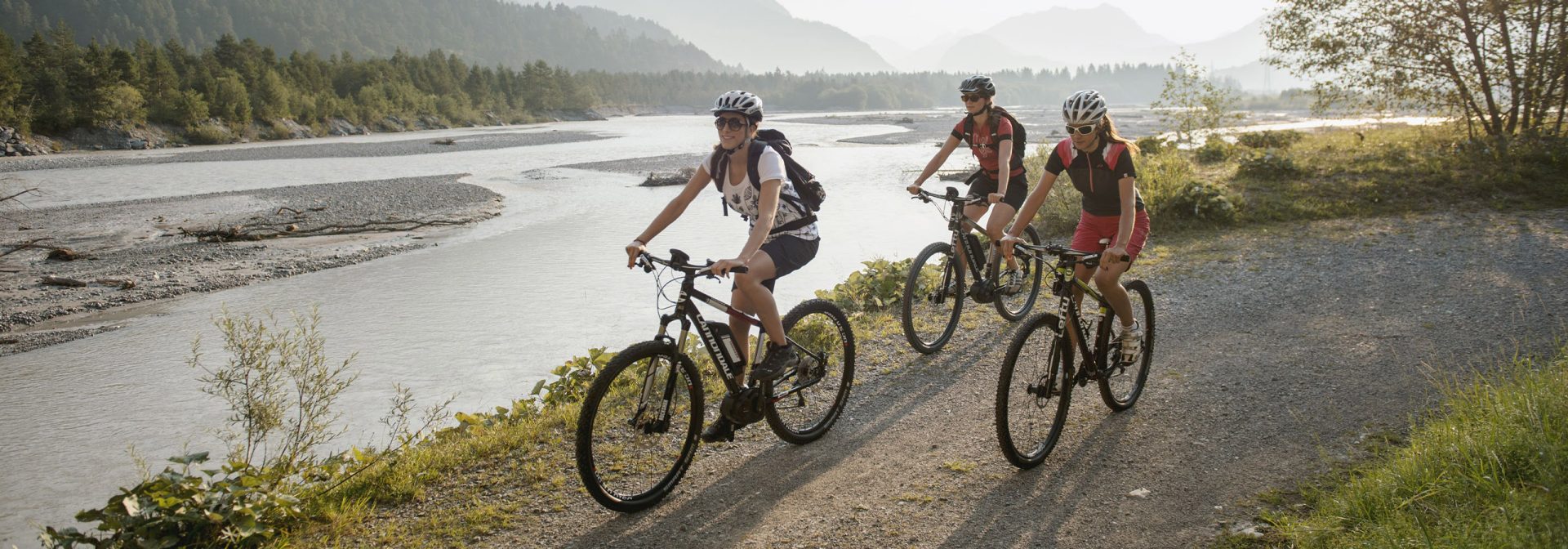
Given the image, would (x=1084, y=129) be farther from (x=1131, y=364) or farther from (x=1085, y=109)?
(x=1131, y=364)

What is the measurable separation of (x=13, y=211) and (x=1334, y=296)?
94.1 feet

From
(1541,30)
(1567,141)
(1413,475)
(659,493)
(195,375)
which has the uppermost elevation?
(1541,30)

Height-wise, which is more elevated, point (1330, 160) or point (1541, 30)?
point (1541, 30)

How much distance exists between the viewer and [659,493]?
4816 mm

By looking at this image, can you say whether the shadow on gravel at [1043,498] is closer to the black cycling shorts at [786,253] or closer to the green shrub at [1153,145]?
the black cycling shorts at [786,253]

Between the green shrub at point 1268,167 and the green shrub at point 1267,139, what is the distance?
5421 mm

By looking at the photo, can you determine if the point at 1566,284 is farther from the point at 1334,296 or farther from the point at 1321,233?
the point at 1321,233

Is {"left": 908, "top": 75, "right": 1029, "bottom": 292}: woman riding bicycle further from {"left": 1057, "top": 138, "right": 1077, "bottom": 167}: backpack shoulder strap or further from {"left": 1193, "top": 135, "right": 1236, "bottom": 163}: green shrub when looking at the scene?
{"left": 1193, "top": 135, "right": 1236, "bottom": 163}: green shrub

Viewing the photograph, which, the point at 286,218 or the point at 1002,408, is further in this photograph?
the point at 286,218

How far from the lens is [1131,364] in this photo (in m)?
5.64

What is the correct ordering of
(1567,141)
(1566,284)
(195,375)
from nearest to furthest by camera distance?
(1566,284) → (195,375) → (1567,141)

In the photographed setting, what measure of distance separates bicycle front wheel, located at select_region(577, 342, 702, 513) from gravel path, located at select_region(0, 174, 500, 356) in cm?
675

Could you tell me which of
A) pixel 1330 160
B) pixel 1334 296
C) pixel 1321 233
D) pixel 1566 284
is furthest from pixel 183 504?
pixel 1330 160

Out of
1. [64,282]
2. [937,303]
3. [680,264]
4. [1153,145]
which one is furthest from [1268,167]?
[64,282]
